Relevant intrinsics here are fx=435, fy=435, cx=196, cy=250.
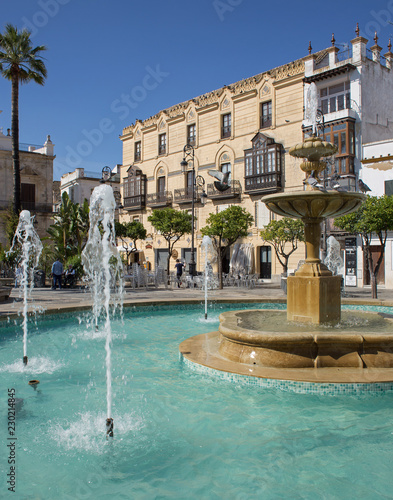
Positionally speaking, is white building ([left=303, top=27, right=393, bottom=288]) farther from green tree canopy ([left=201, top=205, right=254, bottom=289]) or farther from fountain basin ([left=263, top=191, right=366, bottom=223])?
fountain basin ([left=263, top=191, right=366, bottom=223])

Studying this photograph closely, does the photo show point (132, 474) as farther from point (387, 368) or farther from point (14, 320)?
point (14, 320)

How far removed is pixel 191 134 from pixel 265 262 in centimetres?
1155

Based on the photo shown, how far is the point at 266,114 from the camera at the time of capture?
26.6 m

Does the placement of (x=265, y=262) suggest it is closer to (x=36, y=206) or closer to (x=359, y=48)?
(x=359, y=48)

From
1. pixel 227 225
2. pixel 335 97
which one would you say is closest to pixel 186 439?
pixel 227 225

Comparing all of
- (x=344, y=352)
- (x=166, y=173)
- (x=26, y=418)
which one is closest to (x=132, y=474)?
(x=26, y=418)

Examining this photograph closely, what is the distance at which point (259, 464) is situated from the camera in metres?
3.33

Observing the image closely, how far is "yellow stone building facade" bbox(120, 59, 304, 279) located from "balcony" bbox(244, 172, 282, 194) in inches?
2.3

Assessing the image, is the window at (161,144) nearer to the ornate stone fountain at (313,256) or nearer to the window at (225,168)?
the window at (225,168)

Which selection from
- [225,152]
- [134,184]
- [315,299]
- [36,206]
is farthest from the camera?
[134,184]

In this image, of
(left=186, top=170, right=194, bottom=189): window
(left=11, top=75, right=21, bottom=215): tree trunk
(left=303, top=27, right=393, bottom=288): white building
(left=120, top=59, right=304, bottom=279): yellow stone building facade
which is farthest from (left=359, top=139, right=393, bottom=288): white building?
(left=11, top=75, right=21, bottom=215): tree trunk

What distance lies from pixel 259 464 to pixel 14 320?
730 cm

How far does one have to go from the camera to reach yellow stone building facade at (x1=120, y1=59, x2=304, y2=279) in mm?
25234

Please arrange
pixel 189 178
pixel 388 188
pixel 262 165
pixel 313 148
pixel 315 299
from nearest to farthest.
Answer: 1. pixel 315 299
2. pixel 313 148
3. pixel 388 188
4. pixel 262 165
5. pixel 189 178
